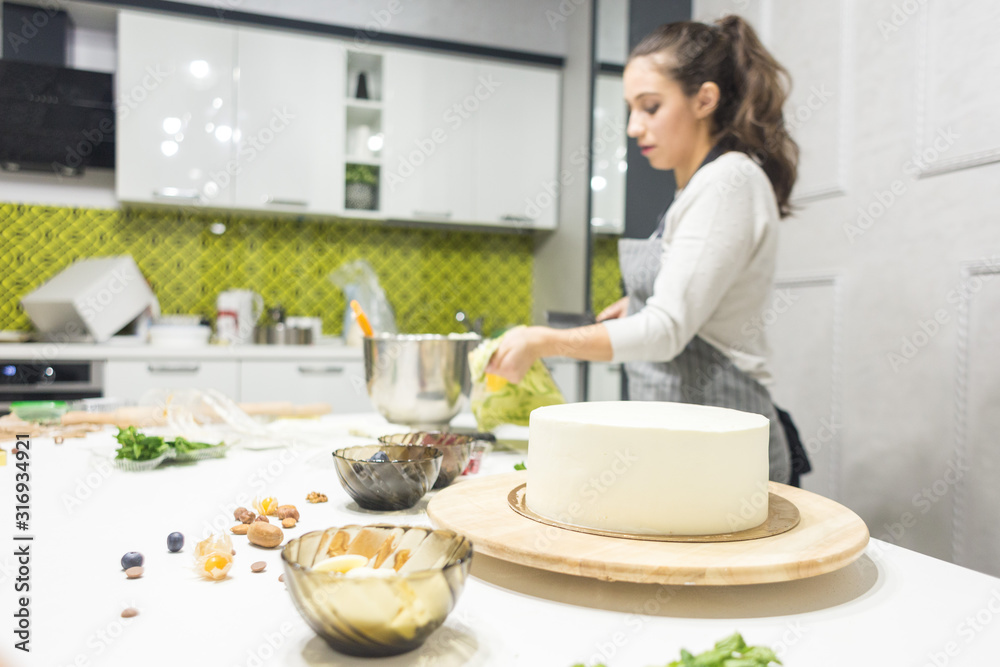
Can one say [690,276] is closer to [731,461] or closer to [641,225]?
[731,461]

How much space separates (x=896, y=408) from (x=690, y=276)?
1.06 meters

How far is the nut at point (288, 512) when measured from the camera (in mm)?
770

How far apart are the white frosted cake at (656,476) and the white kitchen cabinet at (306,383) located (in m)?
2.48

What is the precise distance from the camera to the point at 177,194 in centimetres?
322

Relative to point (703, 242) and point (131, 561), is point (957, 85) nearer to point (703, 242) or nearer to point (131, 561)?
point (703, 242)

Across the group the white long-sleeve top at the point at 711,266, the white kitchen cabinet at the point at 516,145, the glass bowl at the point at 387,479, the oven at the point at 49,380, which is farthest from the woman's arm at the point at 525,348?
the white kitchen cabinet at the point at 516,145

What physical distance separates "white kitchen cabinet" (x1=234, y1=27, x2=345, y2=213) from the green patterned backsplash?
0.33 meters

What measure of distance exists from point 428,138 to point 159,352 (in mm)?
1685

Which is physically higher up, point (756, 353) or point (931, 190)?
point (931, 190)

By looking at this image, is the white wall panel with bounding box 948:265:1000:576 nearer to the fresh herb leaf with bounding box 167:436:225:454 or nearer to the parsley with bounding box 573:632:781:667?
the parsley with bounding box 573:632:781:667

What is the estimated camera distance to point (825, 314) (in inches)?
89.4

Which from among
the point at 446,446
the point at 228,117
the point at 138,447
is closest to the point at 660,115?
the point at 446,446

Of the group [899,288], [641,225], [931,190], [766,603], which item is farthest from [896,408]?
[766,603]

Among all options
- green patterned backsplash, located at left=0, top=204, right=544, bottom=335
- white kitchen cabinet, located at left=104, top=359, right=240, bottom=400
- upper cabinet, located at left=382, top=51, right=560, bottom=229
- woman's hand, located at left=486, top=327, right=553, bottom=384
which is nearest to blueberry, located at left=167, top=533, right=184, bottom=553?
woman's hand, located at left=486, top=327, right=553, bottom=384
